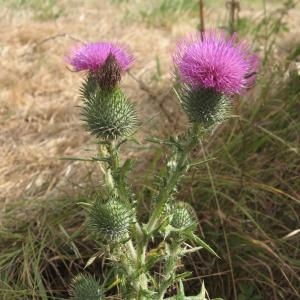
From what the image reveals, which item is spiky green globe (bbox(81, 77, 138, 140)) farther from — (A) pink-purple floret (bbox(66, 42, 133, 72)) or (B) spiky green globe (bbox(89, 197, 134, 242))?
(B) spiky green globe (bbox(89, 197, 134, 242))

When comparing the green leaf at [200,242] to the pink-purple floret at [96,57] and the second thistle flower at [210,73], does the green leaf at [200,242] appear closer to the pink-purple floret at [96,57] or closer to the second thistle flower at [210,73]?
the second thistle flower at [210,73]

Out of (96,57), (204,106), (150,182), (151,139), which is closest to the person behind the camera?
(151,139)

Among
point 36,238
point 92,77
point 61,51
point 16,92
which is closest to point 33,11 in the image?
point 61,51

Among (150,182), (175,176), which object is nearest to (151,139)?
(175,176)

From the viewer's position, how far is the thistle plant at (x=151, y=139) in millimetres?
1744

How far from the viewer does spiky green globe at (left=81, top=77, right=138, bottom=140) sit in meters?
1.83

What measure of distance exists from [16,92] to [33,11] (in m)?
1.91

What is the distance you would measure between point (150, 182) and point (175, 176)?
1124 mm

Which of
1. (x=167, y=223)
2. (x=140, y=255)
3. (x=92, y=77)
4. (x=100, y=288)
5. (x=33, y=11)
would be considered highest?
(x=92, y=77)

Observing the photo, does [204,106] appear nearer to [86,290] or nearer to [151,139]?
[151,139]

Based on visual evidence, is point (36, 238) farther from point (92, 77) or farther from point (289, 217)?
point (289, 217)

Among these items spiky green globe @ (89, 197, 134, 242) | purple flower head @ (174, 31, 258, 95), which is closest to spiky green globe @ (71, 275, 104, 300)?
spiky green globe @ (89, 197, 134, 242)

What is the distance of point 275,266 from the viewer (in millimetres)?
2547

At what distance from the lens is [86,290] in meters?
1.87
